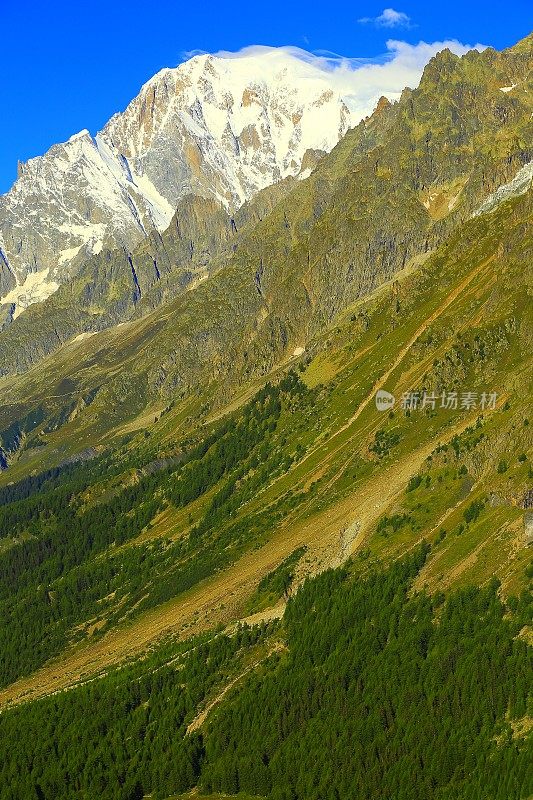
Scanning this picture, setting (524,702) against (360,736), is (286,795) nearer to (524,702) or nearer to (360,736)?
(360,736)

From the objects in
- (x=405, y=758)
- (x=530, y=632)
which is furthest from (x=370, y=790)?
(x=530, y=632)

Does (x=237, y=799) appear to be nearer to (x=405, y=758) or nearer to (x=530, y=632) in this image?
(x=405, y=758)

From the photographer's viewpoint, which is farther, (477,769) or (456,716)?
(456,716)

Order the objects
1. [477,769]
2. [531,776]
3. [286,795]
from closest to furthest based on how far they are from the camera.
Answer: [531,776]
[477,769]
[286,795]

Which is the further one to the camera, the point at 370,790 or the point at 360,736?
the point at 360,736

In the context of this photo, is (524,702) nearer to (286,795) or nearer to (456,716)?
(456,716)

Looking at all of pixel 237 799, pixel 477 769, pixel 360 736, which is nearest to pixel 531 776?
pixel 477 769

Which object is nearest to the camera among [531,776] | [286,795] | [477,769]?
[531,776]
